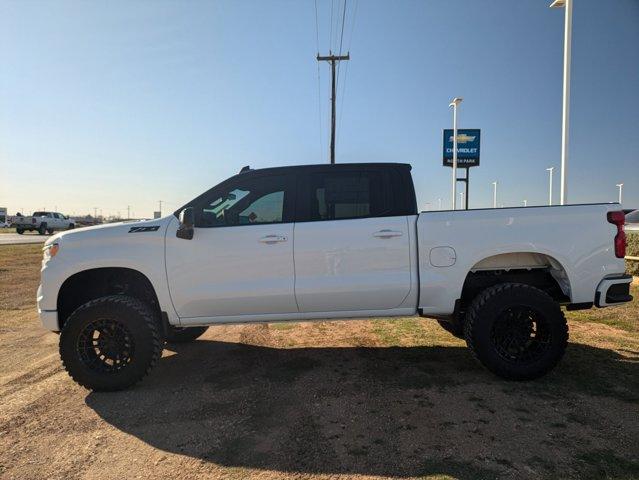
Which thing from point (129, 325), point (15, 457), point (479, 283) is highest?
point (479, 283)

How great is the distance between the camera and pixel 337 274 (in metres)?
4.26

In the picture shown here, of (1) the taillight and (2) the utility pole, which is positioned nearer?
(1) the taillight

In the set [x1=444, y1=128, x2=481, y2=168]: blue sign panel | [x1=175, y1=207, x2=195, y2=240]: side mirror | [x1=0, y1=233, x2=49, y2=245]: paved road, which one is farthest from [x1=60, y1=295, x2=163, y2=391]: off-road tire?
[x1=444, y1=128, x2=481, y2=168]: blue sign panel

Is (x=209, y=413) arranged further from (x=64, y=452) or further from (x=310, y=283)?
(x=310, y=283)

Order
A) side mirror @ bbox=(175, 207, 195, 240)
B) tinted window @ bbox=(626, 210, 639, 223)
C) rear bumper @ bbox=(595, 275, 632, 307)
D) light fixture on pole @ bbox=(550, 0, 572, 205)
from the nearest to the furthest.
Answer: side mirror @ bbox=(175, 207, 195, 240), rear bumper @ bbox=(595, 275, 632, 307), light fixture on pole @ bbox=(550, 0, 572, 205), tinted window @ bbox=(626, 210, 639, 223)

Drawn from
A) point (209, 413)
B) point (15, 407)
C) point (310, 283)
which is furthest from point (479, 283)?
point (15, 407)

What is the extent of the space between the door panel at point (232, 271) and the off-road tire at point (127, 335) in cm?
39

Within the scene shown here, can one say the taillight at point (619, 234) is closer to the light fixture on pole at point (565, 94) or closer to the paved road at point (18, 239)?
the light fixture on pole at point (565, 94)

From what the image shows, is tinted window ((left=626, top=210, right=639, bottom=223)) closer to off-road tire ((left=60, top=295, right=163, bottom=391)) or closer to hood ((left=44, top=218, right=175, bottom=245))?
hood ((left=44, top=218, right=175, bottom=245))

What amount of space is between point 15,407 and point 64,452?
115cm

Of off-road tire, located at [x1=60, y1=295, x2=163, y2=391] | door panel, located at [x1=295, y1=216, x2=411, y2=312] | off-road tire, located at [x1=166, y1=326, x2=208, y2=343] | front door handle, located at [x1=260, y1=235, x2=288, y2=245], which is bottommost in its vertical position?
off-road tire, located at [x1=166, y1=326, x2=208, y2=343]

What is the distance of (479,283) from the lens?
15.2ft

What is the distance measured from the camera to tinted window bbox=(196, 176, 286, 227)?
14.5ft

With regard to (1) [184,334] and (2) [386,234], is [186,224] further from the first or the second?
(1) [184,334]
